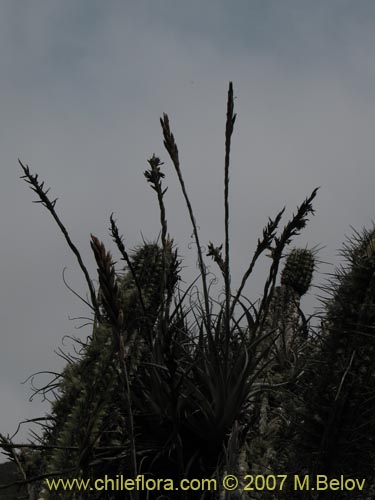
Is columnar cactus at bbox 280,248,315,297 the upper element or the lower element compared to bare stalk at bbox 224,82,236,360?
upper

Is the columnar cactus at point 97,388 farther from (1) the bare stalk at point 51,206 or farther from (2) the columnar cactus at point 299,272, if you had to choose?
(2) the columnar cactus at point 299,272

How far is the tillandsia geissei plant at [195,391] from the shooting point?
4355 millimetres

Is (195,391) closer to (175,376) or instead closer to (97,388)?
(175,376)

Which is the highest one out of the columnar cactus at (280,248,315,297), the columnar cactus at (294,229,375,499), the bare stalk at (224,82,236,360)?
the columnar cactus at (280,248,315,297)

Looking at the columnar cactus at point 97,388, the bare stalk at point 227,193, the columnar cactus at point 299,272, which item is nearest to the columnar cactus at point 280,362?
the columnar cactus at point 299,272

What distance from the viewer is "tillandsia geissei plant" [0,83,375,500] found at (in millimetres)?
4355

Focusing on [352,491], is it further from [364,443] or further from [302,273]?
[302,273]

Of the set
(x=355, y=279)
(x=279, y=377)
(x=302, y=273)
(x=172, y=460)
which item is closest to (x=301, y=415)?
(x=355, y=279)

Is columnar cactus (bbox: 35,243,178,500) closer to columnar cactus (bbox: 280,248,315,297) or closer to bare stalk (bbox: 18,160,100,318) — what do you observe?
bare stalk (bbox: 18,160,100,318)

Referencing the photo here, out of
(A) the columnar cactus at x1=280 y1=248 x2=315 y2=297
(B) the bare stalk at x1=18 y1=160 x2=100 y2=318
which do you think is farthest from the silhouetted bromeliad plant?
(A) the columnar cactus at x1=280 y1=248 x2=315 y2=297

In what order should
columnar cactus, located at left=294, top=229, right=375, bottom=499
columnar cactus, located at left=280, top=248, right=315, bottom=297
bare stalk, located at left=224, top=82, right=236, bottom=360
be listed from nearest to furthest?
columnar cactus, located at left=294, top=229, right=375, bottom=499
bare stalk, located at left=224, top=82, right=236, bottom=360
columnar cactus, located at left=280, top=248, right=315, bottom=297

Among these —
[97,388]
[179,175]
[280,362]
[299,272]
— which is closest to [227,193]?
[179,175]

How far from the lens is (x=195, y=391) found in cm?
561

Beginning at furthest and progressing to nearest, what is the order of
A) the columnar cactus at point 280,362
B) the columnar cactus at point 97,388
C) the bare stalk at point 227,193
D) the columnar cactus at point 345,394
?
the bare stalk at point 227,193, the columnar cactus at point 280,362, the columnar cactus at point 345,394, the columnar cactus at point 97,388
